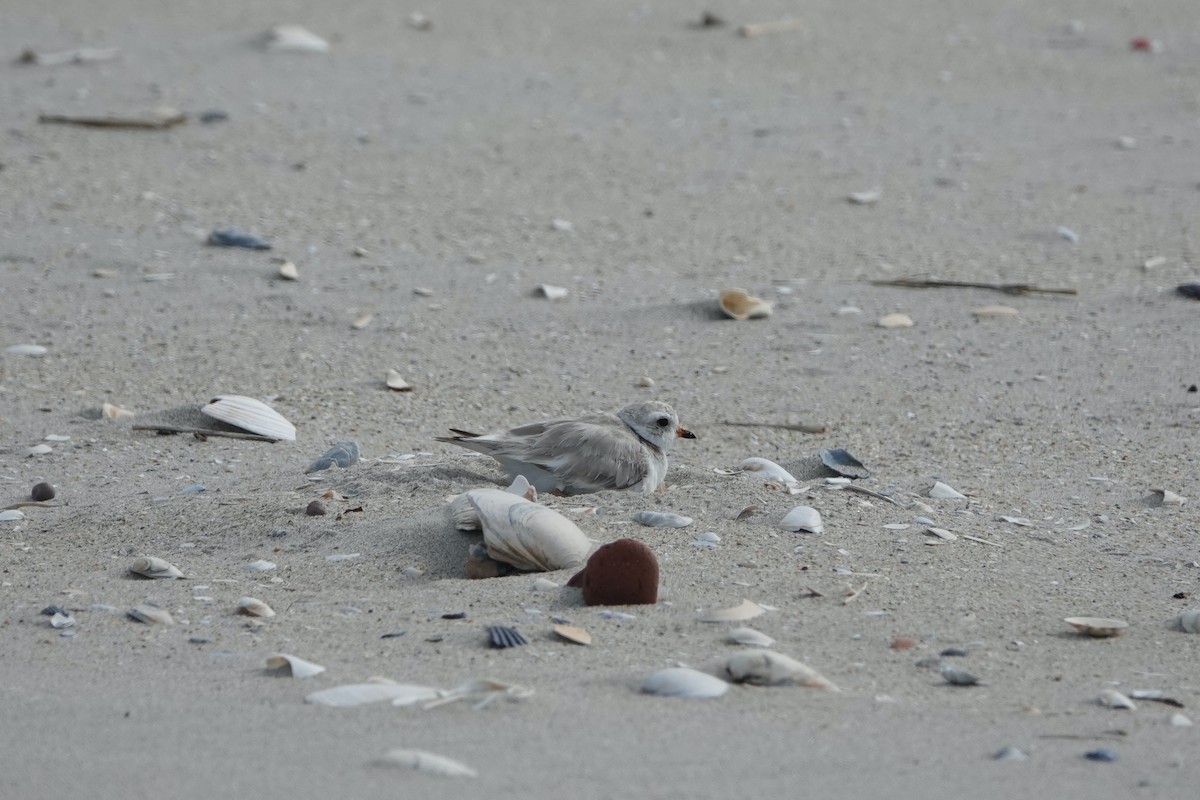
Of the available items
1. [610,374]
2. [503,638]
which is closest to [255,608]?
[503,638]

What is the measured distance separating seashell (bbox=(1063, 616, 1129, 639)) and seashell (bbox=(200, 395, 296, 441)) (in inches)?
102

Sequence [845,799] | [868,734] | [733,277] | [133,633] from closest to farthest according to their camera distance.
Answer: [845,799] → [868,734] → [133,633] → [733,277]

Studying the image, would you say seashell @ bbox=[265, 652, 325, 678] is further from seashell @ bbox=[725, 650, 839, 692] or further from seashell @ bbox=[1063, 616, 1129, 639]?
seashell @ bbox=[1063, 616, 1129, 639]

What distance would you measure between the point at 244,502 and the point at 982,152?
5.61 metres

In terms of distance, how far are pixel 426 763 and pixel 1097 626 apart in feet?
5.31

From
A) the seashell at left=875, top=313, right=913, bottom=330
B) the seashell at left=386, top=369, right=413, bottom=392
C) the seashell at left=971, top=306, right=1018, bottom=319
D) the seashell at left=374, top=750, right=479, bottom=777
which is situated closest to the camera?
the seashell at left=374, top=750, right=479, bottom=777

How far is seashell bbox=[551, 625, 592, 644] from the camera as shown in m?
3.00

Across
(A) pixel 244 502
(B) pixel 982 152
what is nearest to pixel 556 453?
(A) pixel 244 502

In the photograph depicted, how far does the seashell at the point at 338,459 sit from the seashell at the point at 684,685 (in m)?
1.76

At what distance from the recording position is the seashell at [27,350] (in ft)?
17.5

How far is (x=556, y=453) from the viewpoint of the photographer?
4.05 meters

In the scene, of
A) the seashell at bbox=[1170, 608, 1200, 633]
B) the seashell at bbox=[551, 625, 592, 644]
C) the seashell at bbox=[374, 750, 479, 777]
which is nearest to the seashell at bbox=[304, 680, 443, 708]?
the seashell at bbox=[374, 750, 479, 777]

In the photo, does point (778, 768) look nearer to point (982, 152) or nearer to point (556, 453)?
point (556, 453)

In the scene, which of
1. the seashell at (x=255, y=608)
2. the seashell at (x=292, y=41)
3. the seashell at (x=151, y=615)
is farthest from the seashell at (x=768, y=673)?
the seashell at (x=292, y=41)
